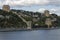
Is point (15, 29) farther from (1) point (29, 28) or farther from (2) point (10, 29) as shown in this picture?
(1) point (29, 28)

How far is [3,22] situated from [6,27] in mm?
6000

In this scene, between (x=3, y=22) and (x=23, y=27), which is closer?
(x=3, y=22)

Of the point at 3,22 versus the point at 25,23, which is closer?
the point at 3,22

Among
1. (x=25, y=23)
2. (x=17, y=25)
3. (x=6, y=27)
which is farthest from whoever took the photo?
(x=25, y=23)

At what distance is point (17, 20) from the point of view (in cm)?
17725

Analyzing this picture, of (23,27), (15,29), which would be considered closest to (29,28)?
(23,27)

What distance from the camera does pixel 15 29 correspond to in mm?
166625

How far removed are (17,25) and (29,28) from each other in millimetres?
11154

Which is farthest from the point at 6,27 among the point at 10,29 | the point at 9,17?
the point at 9,17

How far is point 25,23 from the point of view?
18775 centimetres

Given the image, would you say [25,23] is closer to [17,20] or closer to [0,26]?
[17,20]

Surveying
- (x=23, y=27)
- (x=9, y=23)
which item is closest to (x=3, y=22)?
(x=9, y=23)

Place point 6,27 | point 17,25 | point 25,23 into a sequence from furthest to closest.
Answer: point 25,23
point 17,25
point 6,27

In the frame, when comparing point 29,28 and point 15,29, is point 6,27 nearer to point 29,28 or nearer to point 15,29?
point 15,29
